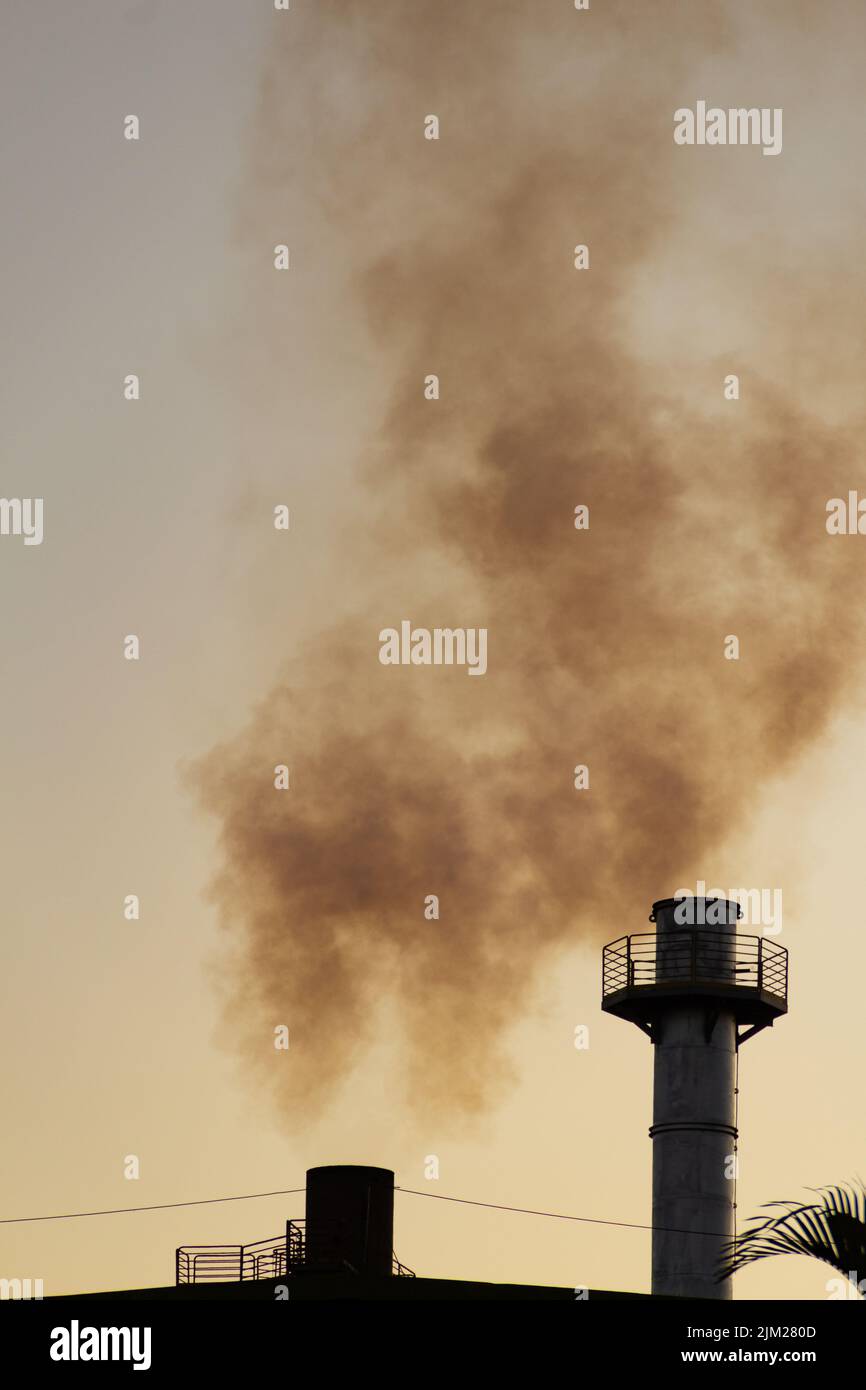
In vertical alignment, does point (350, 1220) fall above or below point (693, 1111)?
below

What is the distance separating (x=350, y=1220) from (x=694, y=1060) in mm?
10322

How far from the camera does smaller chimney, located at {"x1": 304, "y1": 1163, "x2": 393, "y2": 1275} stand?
34469 millimetres

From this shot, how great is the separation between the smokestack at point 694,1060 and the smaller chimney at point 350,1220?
763 cm

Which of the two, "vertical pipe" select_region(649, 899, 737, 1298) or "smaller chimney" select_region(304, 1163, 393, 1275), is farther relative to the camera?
"vertical pipe" select_region(649, 899, 737, 1298)

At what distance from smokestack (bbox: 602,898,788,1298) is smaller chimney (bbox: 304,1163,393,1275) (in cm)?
763

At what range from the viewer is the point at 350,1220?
114 feet

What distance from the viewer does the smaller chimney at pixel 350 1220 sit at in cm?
3447

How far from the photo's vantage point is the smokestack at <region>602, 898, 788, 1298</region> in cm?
3991

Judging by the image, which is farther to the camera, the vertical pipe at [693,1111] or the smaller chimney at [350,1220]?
the vertical pipe at [693,1111]

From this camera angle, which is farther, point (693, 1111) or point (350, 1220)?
point (693, 1111)
